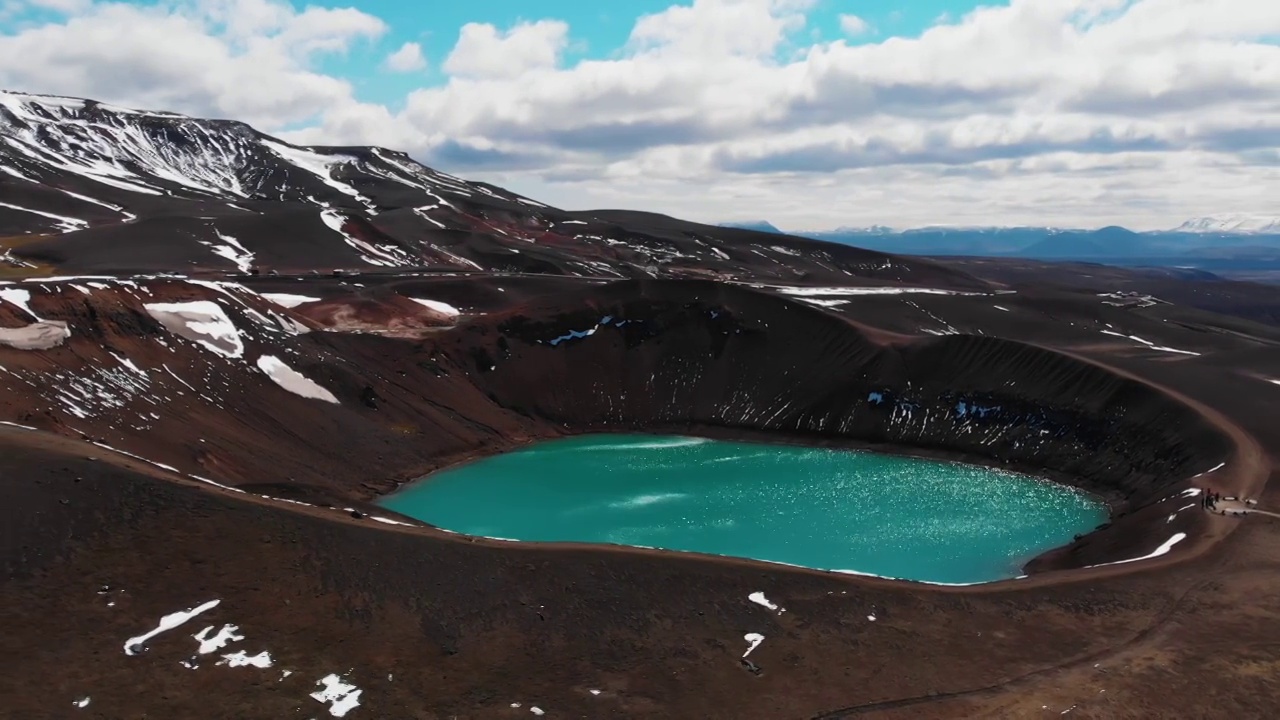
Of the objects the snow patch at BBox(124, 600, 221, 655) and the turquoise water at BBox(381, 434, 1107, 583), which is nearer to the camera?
the snow patch at BBox(124, 600, 221, 655)

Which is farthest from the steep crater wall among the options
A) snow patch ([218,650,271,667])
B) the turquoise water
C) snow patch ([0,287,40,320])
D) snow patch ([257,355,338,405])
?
snow patch ([218,650,271,667])

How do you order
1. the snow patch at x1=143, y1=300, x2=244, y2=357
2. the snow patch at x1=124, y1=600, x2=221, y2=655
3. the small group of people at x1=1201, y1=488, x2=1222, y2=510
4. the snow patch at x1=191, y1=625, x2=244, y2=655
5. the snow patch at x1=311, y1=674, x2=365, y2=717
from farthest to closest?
the snow patch at x1=143, y1=300, x2=244, y2=357, the small group of people at x1=1201, y1=488, x2=1222, y2=510, the snow patch at x1=191, y1=625, x2=244, y2=655, the snow patch at x1=124, y1=600, x2=221, y2=655, the snow patch at x1=311, y1=674, x2=365, y2=717

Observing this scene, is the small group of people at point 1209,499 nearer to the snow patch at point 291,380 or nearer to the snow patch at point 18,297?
the snow patch at point 291,380

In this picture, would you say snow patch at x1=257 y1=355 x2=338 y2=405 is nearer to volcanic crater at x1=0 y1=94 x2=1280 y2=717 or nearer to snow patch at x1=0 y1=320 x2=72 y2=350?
volcanic crater at x1=0 y1=94 x2=1280 y2=717

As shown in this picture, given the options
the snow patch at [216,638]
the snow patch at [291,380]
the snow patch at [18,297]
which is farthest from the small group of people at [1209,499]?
the snow patch at [18,297]

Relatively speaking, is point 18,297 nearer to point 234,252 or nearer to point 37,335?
point 37,335

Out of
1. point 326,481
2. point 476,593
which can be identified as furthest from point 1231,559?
point 326,481

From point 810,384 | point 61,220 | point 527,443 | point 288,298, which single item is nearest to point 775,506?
point 810,384
